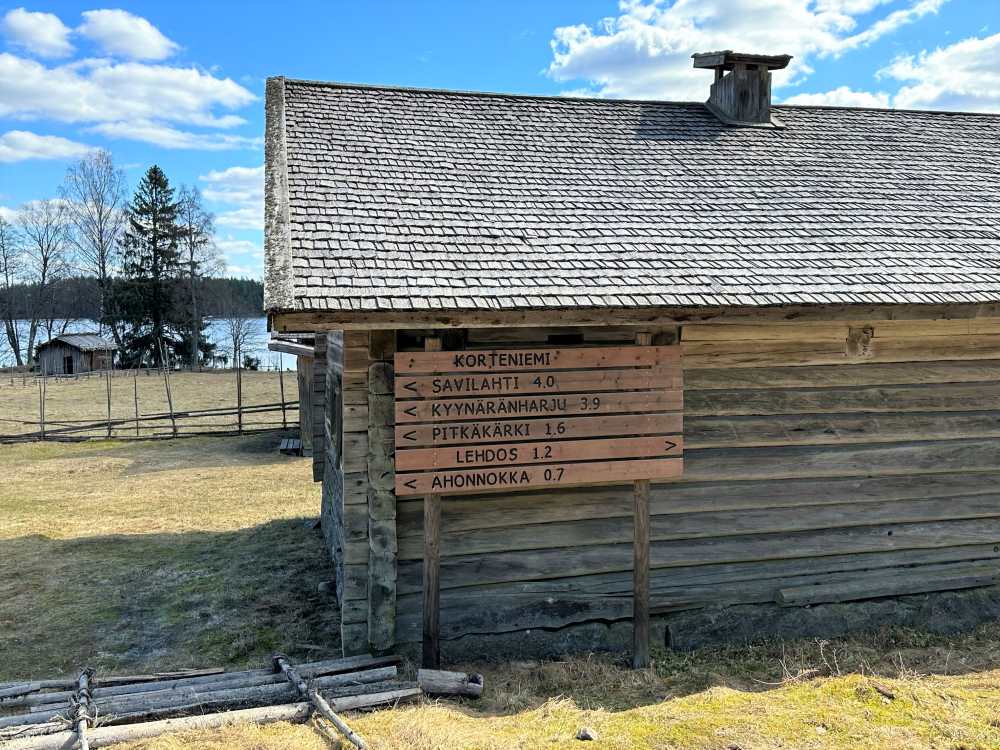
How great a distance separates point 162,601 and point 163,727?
354 centimetres

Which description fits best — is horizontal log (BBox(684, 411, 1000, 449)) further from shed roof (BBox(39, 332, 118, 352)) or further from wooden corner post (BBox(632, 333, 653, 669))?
shed roof (BBox(39, 332, 118, 352))

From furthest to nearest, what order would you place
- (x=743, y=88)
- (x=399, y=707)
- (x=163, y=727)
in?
1. (x=743, y=88)
2. (x=399, y=707)
3. (x=163, y=727)

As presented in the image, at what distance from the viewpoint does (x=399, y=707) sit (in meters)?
4.93

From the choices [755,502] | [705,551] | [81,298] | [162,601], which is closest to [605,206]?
[755,502]

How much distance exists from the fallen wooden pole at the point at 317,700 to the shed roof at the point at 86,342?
37475 millimetres

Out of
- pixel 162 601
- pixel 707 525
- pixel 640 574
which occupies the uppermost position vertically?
pixel 707 525

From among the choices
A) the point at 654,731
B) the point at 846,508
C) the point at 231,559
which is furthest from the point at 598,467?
the point at 231,559

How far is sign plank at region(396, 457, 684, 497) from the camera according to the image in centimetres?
539

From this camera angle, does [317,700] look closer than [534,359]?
Yes

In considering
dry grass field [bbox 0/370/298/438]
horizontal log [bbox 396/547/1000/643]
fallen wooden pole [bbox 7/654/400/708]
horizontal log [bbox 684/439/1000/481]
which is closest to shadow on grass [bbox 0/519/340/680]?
fallen wooden pole [bbox 7/654/400/708]

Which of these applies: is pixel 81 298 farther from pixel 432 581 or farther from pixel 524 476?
pixel 524 476

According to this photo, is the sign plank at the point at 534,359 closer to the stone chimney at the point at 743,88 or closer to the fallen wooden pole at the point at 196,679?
the fallen wooden pole at the point at 196,679

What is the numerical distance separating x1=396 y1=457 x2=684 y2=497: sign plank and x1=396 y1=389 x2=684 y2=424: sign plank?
393mm

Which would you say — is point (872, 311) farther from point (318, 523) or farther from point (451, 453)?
point (318, 523)
